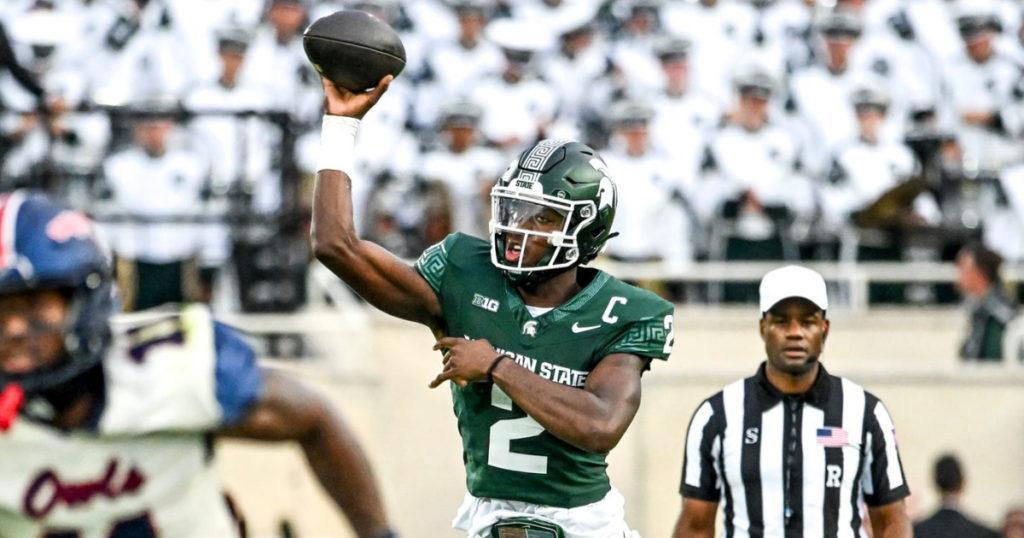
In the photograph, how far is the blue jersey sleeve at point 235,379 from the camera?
334 centimetres

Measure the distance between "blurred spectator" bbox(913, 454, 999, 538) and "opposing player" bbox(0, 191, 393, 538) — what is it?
5549 mm

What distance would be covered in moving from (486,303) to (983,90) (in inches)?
323

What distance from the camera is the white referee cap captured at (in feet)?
17.4

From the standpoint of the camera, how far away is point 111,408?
330 centimetres

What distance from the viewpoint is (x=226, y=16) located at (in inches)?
451

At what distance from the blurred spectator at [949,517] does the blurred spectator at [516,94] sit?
353cm

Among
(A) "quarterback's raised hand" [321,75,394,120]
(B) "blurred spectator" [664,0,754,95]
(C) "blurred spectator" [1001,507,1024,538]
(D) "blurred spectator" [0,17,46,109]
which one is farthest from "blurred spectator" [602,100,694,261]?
(A) "quarterback's raised hand" [321,75,394,120]

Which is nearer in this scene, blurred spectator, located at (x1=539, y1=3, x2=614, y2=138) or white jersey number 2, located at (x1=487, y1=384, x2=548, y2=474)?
white jersey number 2, located at (x1=487, y1=384, x2=548, y2=474)

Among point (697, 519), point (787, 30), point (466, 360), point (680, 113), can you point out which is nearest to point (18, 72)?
point (680, 113)

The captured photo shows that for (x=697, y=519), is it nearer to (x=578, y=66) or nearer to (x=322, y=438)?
Result: (x=322, y=438)

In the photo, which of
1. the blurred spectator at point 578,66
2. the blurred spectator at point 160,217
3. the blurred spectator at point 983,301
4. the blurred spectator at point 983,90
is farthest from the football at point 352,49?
the blurred spectator at point 983,90

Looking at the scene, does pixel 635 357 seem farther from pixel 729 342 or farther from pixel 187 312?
pixel 729 342

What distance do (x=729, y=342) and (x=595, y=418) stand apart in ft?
21.5

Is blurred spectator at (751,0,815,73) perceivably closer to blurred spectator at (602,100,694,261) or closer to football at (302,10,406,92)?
blurred spectator at (602,100,694,261)
